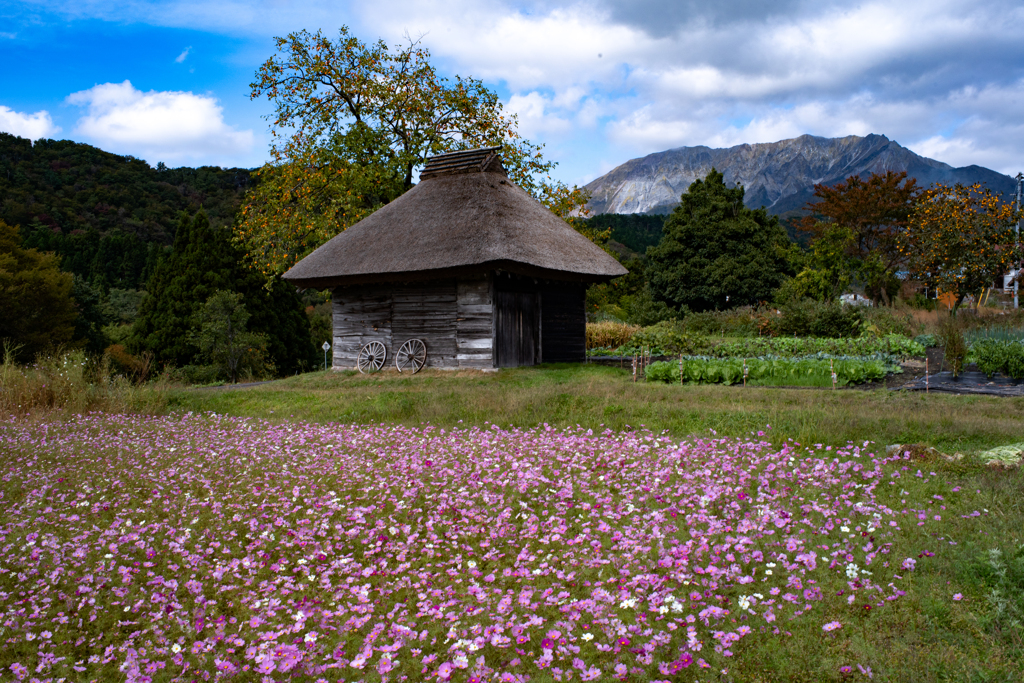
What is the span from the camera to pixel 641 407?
9.32 metres

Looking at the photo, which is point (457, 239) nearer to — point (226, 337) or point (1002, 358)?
point (1002, 358)

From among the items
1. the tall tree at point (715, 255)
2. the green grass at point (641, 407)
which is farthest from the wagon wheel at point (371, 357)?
the tall tree at point (715, 255)

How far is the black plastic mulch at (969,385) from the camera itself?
10805 millimetres

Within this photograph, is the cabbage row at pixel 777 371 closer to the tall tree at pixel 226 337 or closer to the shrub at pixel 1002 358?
the shrub at pixel 1002 358

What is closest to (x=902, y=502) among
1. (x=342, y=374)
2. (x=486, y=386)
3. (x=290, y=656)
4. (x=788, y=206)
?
(x=290, y=656)

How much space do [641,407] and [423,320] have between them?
7.78m

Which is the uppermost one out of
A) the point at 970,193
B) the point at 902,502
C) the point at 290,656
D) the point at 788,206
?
the point at 788,206

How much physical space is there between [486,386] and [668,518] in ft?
25.6

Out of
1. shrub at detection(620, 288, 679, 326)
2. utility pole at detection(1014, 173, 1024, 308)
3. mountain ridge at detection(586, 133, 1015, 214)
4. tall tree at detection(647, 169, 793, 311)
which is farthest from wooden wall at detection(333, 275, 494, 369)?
mountain ridge at detection(586, 133, 1015, 214)

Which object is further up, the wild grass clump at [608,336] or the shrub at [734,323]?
the shrub at [734,323]

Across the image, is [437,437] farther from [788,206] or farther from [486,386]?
[788,206]

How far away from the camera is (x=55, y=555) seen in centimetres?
454

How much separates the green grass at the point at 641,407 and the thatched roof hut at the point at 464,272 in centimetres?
175

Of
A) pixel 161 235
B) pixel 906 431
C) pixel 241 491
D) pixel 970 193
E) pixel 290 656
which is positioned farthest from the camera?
pixel 161 235
